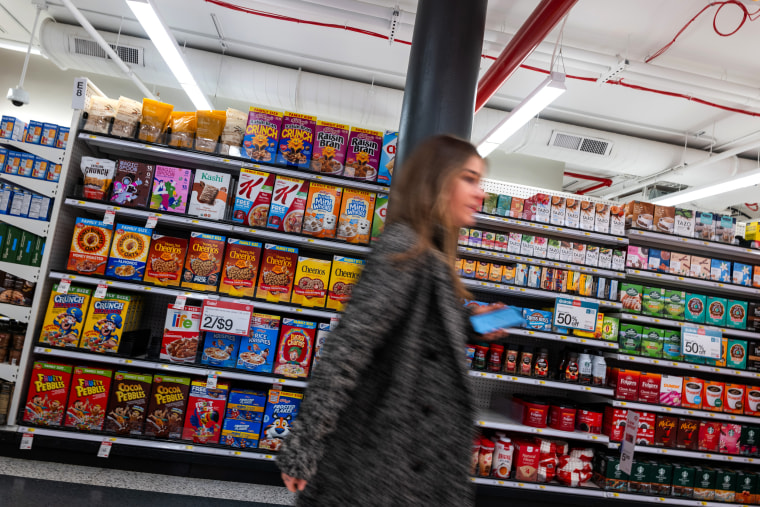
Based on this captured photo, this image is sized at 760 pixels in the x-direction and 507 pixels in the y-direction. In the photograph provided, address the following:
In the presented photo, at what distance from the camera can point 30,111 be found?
7.76 meters

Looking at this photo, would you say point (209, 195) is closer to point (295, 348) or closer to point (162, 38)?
point (295, 348)

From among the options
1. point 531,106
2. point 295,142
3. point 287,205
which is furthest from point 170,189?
point 531,106

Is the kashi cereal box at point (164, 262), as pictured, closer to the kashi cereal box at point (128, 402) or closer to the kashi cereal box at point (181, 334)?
the kashi cereal box at point (181, 334)

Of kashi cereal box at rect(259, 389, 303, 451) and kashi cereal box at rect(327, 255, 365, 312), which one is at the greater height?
kashi cereal box at rect(327, 255, 365, 312)

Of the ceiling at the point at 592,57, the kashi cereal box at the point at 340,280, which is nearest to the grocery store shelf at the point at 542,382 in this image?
the kashi cereal box at the point at 340,280

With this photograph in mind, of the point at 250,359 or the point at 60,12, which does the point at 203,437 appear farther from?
the point at 60,12

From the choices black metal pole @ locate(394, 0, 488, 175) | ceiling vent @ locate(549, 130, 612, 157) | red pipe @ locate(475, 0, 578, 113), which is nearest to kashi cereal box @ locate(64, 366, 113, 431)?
black metal pole @ locate(394, 0, 488, 175)

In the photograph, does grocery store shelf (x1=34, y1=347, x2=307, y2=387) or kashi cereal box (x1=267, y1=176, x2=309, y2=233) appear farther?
kashi cereal box (x1=267, y1=176, x2=309, y2=233)

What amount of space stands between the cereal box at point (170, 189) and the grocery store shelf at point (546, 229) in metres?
2.49

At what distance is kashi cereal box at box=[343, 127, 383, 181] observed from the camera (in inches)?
151

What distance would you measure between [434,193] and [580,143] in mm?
6761

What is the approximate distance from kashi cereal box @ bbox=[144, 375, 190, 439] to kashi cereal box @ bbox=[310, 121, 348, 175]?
2020 millimetres

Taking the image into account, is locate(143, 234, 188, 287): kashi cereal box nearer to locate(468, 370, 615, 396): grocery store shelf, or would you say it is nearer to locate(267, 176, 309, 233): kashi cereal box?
locate(267, 176, 309, 233): kashi cereal box

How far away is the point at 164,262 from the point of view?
11.8ft
